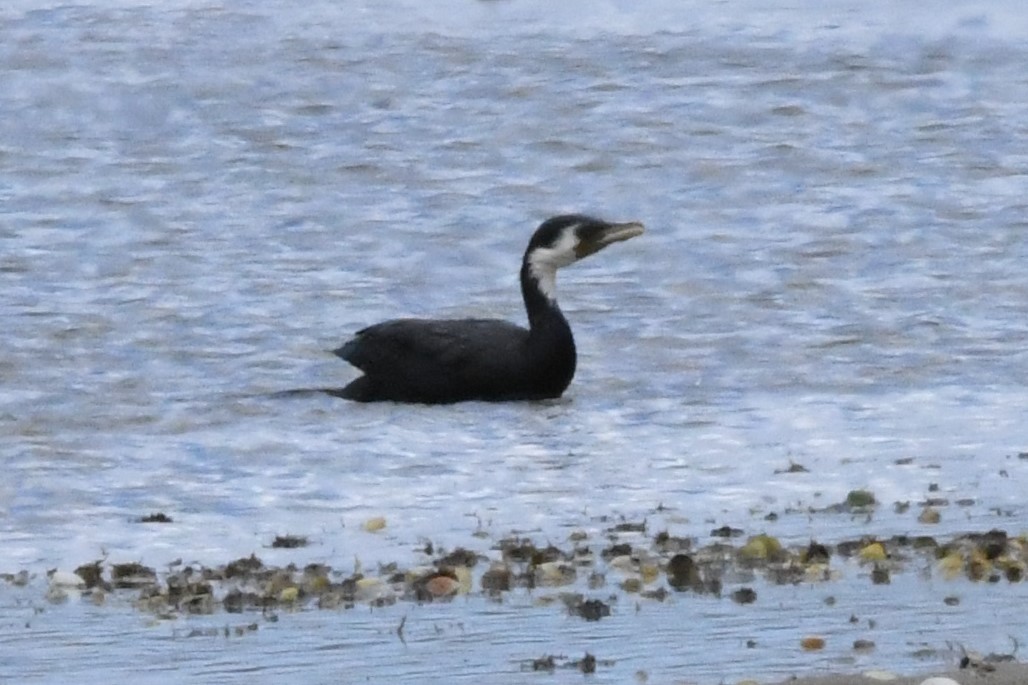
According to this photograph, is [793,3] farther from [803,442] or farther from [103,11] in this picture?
[803,442]

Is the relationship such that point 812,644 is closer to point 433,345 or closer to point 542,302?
point 433,345

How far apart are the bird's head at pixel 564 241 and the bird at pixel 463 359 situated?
24 centimetres

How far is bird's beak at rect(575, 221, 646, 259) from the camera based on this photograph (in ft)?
50.7

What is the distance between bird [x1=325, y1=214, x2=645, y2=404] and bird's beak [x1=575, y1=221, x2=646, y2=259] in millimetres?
36

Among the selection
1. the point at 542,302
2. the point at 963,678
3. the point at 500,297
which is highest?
the point at 500,297

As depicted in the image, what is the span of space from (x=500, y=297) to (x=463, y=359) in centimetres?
421

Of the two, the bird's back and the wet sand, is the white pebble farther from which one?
the bird's back

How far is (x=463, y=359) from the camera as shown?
48.3ft

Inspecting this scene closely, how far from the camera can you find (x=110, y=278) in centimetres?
1956

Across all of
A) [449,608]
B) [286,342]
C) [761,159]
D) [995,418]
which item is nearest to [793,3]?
[761,159]

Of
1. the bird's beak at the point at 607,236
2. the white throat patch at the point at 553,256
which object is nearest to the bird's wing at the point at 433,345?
the white throat patch at the point at 553,256

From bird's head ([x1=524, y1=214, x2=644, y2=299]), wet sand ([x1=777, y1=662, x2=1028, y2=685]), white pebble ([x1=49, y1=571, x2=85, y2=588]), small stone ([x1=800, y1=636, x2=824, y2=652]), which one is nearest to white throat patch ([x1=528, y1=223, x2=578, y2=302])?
bird's head ([x1=524, y1=214, x2=644, y2=299])

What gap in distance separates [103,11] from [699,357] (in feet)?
70.1

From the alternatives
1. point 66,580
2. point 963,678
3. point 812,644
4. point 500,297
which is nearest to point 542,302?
point 500,297
